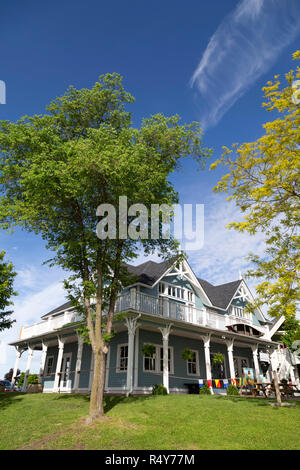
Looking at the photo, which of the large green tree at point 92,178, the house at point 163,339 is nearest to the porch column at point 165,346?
the house at point 163,339

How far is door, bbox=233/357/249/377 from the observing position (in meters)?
25.7

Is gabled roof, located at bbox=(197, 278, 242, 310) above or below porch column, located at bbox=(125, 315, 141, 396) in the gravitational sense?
above

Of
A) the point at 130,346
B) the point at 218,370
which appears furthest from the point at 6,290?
the point at 218,370

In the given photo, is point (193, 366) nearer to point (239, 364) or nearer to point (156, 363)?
point (156, 363)

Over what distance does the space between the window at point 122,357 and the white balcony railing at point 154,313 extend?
3.02 meters

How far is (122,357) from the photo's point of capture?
19.1 meters

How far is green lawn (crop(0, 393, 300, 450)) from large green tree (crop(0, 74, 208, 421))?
1.29m

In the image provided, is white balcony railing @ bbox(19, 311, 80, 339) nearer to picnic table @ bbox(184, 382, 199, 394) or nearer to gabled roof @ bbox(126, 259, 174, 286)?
gabled roof @ bbox(126, 259, 174, 286)

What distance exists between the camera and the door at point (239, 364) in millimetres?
25672

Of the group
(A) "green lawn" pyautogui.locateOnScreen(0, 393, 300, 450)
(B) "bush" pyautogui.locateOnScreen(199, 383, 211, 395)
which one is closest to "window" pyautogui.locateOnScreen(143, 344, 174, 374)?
(B) "bush" pyautogui.locateOnScreen(199, 383, 211, 395)

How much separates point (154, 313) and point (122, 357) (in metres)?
3.72

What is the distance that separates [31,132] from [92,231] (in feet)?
14.9
